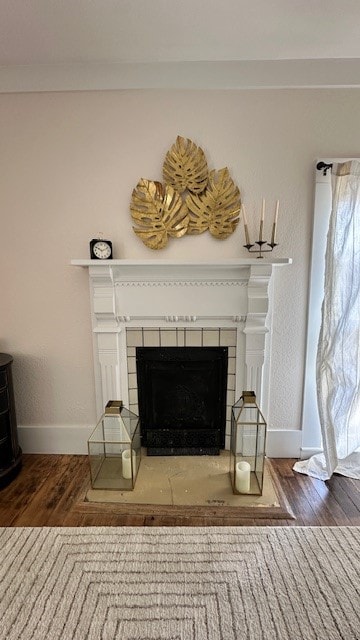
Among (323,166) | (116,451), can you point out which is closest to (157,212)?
(323,166)

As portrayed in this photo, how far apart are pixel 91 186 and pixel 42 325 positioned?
0.97 m

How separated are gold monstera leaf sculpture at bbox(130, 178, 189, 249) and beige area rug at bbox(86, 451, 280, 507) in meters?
1.46

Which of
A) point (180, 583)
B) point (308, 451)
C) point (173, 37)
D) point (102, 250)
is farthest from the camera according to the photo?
point (308, 451)

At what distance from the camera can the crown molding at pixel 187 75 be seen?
6.28 feet

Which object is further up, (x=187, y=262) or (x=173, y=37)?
(x=173, y=37)

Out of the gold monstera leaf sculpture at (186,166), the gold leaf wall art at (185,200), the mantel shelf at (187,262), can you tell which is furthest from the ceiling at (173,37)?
the mantel shelf at (187,262)

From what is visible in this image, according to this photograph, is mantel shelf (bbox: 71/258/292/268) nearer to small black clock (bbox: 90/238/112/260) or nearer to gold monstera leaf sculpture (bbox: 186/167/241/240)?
small black clock (bbox: 90/238/112/260)

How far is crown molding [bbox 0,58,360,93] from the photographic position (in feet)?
6.28

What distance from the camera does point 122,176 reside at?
6.76 ft

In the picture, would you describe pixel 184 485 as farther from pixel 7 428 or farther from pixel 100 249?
pixel 100 249

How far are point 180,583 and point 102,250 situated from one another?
1.75m

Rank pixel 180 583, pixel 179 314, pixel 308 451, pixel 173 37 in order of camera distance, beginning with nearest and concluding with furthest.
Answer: pixel 180 583 → pixel 173 37 → pixel 179 314 → pixel 308 451

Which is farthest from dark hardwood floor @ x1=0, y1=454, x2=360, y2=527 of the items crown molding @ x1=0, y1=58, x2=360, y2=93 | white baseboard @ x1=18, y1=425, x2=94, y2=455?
crown molding @ x1=0, y1=58, x2=360, y2=93

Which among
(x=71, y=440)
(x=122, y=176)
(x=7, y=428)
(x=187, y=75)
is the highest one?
(x=187, y=75)
